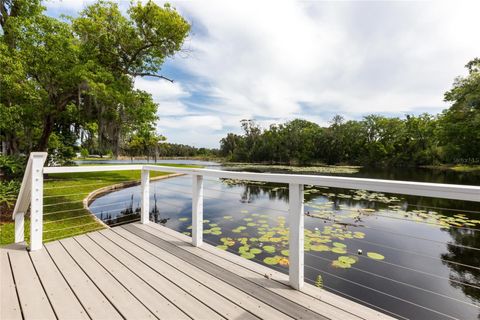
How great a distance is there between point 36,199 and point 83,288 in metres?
1.26

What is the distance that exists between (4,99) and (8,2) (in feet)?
12.4

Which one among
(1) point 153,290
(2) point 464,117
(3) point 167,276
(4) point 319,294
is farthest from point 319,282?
(2) point 464,117

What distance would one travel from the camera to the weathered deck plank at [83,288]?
1.59m

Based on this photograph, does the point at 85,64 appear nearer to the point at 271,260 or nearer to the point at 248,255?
the point at 248,255

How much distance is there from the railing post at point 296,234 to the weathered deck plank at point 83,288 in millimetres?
1311

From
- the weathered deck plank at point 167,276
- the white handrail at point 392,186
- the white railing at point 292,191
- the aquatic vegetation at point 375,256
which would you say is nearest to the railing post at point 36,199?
the white railing at point 292,191

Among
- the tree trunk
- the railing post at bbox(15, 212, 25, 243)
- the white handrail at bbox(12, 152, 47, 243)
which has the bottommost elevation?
the railing post at bbox(15, 212, 25, 243)

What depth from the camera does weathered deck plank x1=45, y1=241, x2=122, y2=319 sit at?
5.20ft

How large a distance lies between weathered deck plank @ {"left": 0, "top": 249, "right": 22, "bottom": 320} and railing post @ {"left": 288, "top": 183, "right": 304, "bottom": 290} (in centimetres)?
194

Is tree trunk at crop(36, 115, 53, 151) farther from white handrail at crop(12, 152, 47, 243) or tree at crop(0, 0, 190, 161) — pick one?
white handrail at crop(12, 152, 47, 243)

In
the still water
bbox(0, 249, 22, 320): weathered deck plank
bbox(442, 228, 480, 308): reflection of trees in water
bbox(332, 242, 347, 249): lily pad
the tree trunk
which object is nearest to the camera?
bbox(0, 249, 22, 320): weathered deck plank

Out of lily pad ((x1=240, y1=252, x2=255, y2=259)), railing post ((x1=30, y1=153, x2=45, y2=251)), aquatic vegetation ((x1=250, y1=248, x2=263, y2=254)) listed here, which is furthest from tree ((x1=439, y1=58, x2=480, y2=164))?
railing post ((x1=30, y1=153, x2=45, y2=251))

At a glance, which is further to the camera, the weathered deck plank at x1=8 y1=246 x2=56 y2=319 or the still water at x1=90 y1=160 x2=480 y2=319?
the still water at x1=90 y1=160 x2=480 y2=319

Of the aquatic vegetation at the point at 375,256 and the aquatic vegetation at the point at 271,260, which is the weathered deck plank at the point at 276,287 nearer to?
the aquatic vegetation at the point at 271,260
